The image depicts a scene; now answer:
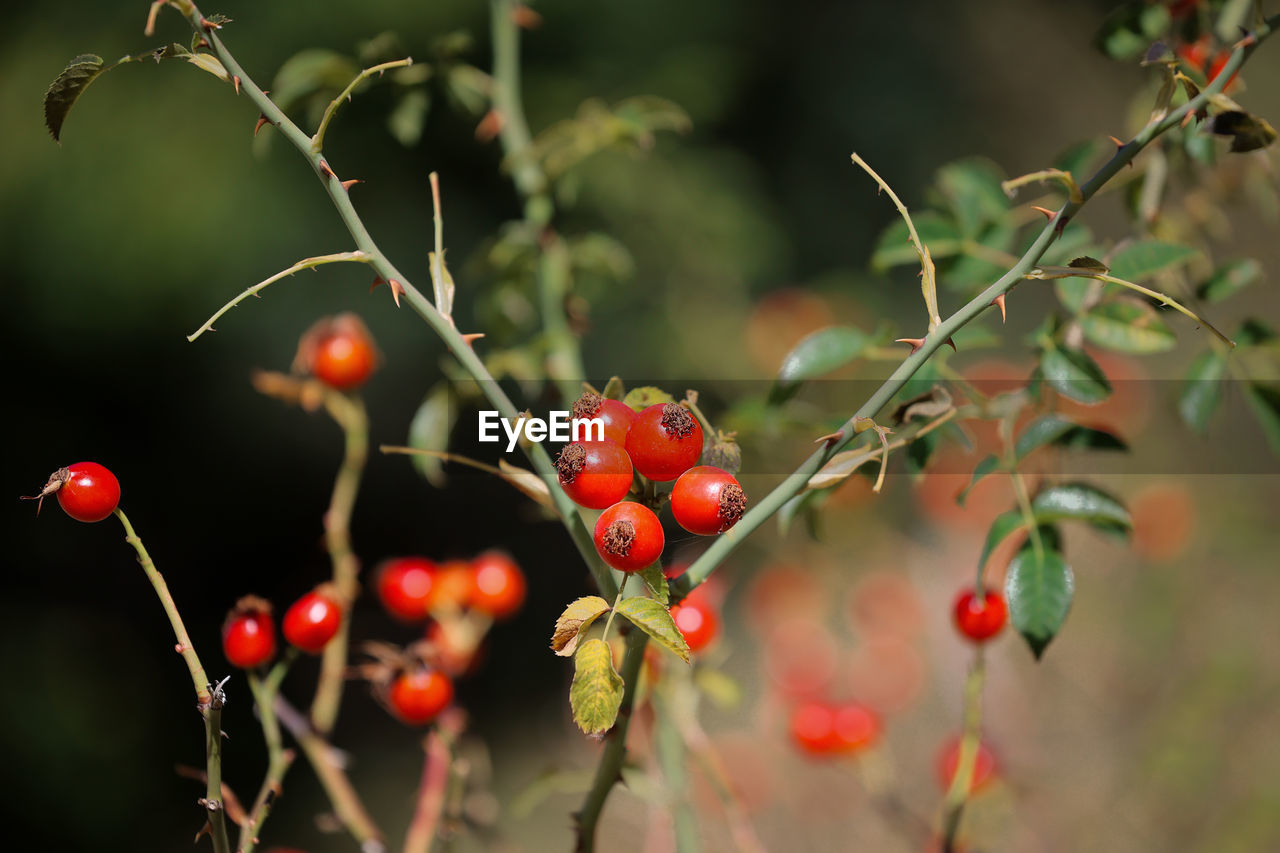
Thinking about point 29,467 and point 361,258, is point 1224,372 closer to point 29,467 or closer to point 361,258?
point 361,258

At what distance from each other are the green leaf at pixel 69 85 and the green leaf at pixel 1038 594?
526 mm

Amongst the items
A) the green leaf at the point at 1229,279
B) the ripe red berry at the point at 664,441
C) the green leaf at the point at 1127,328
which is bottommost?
the ripe red berry at the point at 664,441

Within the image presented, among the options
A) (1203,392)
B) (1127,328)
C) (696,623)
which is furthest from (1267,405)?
(696,623)

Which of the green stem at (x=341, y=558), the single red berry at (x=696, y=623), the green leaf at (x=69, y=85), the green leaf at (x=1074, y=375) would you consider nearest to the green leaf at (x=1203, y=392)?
the green leaf at (x=1074, y=375)

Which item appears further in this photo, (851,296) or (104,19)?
(851,296)

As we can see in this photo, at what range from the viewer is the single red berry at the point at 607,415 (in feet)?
1.26

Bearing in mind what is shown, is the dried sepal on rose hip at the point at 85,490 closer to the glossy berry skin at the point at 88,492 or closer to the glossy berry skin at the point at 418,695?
the glossy berry skin at the point at 88,492

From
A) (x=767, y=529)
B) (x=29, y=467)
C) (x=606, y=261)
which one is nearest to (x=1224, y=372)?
(x=606, y=261)

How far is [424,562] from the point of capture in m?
0.69

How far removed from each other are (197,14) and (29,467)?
6.62 feet

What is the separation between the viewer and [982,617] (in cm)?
59

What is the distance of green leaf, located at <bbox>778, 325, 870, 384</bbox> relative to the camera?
615 millimetres

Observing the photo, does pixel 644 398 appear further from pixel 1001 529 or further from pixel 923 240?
pixel 923 240

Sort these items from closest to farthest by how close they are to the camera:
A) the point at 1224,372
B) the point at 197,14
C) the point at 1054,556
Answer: the point at 197,14, the point at 1054,556, the point at 1224,372
